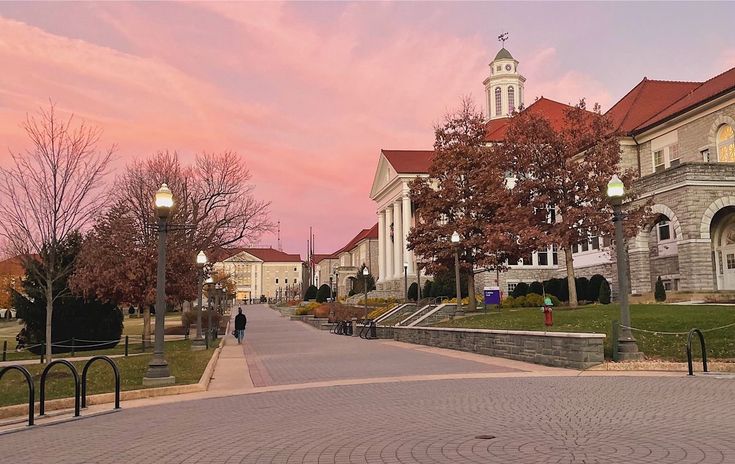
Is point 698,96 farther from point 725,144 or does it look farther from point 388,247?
point 388,247

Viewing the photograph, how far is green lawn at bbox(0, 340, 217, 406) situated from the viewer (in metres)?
13.1

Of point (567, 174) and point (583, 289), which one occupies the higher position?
point (567, 174)

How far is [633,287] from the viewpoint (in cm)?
3906

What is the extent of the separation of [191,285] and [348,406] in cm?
2193

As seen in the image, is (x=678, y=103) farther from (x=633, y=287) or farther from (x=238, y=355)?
(x=238, y=355)

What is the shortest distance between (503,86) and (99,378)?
7637 centimetres

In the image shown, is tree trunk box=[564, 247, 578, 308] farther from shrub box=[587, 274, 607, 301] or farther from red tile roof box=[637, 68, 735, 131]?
red tile roof box=[637, 68, 735, 131]

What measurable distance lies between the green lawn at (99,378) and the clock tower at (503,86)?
69.8m

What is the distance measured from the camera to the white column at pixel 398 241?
68.9m

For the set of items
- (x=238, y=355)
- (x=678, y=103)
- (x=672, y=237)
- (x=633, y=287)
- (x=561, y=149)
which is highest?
(x=678, y=103)

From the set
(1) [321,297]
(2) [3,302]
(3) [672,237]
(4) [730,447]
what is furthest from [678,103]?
(2) [3,302]

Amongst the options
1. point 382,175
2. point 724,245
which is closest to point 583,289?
point 724,245

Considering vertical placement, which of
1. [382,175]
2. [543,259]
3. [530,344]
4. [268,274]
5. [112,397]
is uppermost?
[382,175]

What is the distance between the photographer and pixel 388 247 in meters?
73.0
